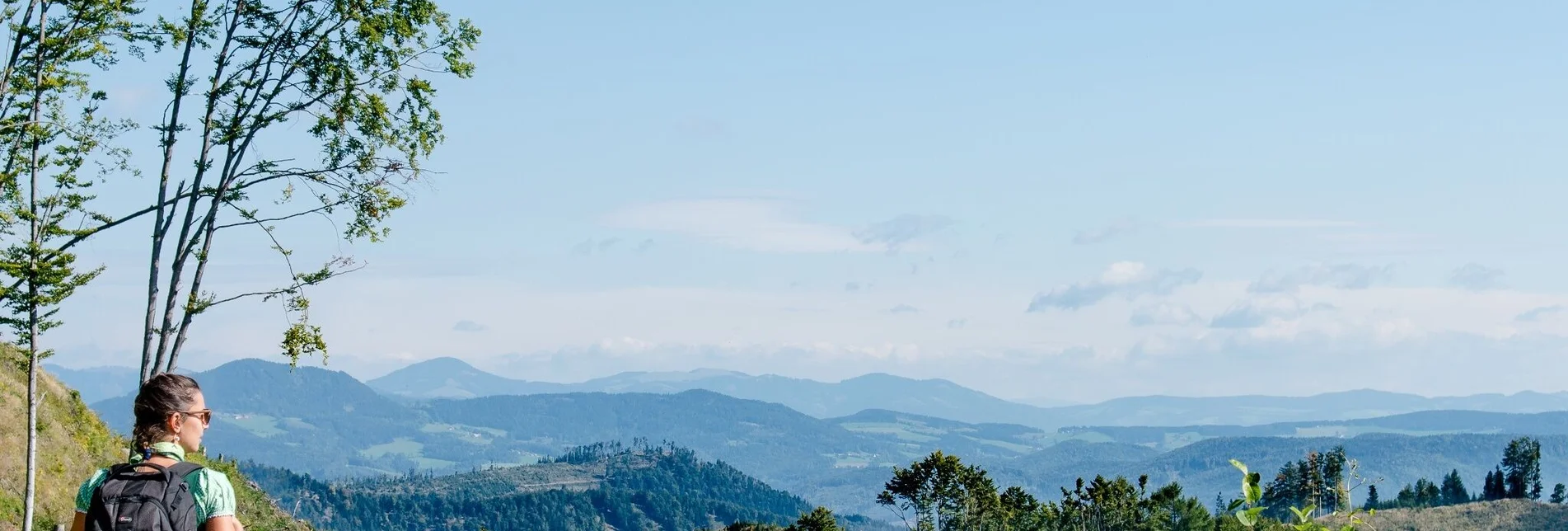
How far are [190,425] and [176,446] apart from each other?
0.41 feet

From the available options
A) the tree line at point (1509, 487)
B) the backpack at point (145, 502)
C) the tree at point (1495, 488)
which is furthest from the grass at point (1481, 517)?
the backpack at point (145, 502)

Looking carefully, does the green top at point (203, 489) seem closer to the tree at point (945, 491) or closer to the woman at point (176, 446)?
the woman at point (176, 446)

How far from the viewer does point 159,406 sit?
646 centimetres

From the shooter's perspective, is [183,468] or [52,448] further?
[52,448]

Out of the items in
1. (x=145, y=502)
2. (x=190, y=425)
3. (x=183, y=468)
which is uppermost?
(x=190, y=425)

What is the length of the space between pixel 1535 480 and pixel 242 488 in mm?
181571

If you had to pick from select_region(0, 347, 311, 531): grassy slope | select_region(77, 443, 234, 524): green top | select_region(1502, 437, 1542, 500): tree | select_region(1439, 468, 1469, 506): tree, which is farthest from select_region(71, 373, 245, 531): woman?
select_region(1439, 468, 1469, 506): tree

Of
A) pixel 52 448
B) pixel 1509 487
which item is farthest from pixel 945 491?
pixel 1509 487

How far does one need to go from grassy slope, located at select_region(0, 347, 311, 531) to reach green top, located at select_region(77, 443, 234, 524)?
103ft

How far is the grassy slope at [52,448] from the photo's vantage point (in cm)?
3753

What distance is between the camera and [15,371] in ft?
160

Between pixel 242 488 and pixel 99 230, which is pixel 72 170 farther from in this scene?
pixel 242 488

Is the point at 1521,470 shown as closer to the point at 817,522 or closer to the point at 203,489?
the point at 817,522

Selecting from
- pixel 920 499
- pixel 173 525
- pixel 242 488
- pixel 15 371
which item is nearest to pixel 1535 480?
pixel 920 499
